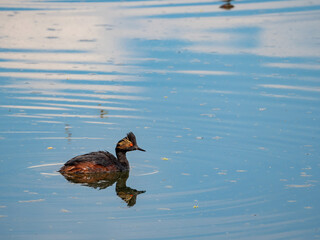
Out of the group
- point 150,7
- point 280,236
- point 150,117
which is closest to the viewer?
point 280,236

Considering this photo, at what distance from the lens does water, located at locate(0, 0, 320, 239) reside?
9.52m

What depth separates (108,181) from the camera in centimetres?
1178

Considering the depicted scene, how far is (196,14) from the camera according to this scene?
25.9m

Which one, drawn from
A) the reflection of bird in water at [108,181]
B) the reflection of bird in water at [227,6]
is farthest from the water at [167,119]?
the reflection of bird in water at [227,6]

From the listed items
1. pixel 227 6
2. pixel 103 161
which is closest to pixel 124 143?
pixel 103 161

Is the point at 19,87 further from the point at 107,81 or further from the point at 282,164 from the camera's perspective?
the point at 282,164

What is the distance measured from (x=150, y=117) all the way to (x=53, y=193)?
4.41 meters

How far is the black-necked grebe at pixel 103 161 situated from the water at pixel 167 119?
22 centimetres

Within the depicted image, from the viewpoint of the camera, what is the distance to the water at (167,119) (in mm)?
9523

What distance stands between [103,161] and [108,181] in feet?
1.18

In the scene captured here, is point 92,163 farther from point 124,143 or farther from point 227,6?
point 227,6

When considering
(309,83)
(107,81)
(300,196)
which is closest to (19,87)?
(107,81)

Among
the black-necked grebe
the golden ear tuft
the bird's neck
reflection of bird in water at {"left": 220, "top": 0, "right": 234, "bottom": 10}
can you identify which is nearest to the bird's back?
the black-necked grebe

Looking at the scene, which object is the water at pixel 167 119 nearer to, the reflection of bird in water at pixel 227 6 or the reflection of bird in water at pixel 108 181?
the reflection of bird in water at pixel 108 181
